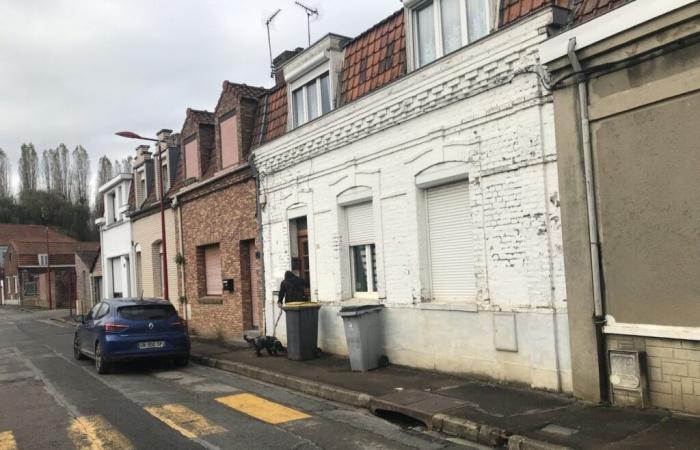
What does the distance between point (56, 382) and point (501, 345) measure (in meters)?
8.13

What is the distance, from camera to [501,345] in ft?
26.5

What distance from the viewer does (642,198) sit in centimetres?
649

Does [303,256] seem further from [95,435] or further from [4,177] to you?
[4,177]

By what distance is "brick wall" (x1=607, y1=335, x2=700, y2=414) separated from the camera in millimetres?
5992

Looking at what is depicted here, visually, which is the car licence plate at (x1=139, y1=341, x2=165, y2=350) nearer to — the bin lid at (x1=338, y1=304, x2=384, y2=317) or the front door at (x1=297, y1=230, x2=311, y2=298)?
the front door at (x1=297, y1=230, x2=311, y2=298)

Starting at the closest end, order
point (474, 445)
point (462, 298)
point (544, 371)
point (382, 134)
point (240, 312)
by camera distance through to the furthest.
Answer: point (474, 445), point (544, 371), point (462, 298), point (382, 134), point (240, 312)

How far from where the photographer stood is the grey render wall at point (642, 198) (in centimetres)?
605

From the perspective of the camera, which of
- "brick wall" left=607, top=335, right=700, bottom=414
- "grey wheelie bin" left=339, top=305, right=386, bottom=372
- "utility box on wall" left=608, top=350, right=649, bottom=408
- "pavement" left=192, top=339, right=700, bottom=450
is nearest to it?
"pavement" left=192, top=339, right=700, bottom=450

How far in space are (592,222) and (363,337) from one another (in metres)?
4.46

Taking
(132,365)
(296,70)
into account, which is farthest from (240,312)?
(296,70)

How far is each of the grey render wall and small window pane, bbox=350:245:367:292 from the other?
476 centimetres

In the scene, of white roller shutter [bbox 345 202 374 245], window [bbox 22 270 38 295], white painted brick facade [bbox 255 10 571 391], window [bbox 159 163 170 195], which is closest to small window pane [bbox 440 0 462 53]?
white painted brick facade [bbox 255 10 571 391]

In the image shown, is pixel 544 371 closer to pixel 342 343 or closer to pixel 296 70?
pixel 342 343

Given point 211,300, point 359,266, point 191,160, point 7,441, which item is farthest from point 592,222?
point 191,160
